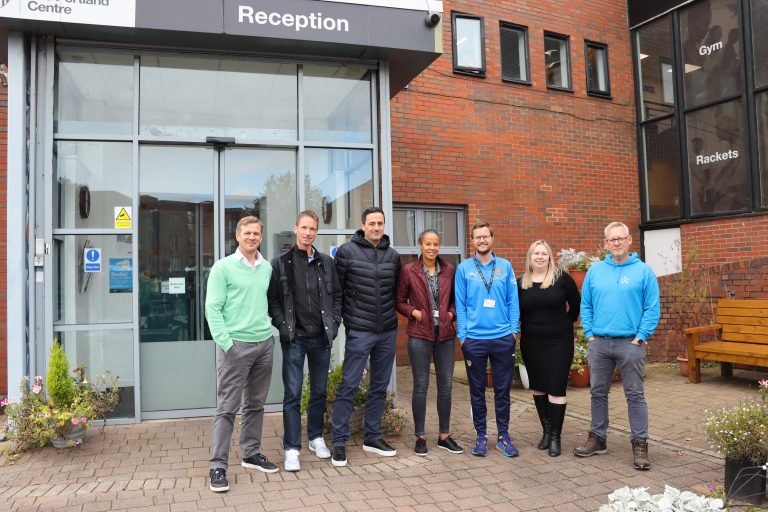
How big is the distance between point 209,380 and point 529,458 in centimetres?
323

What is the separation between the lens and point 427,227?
9188 mm

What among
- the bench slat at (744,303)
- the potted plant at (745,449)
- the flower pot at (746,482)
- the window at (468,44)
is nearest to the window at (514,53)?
the window at (468,44)

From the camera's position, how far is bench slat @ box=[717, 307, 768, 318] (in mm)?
7359

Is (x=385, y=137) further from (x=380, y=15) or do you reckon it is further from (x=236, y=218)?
(x=236, y=218)

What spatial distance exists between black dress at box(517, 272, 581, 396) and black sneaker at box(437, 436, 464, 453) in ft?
2.71

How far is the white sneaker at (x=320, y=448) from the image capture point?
476 centimetres

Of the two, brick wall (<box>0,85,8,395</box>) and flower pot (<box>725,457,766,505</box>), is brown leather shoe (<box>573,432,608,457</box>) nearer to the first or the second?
flower pot (<box>725,457,766,505</box>)

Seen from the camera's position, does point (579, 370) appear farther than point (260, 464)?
Yes

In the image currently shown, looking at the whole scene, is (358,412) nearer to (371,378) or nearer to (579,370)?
(371,378)

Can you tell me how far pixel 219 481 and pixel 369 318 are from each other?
162cm

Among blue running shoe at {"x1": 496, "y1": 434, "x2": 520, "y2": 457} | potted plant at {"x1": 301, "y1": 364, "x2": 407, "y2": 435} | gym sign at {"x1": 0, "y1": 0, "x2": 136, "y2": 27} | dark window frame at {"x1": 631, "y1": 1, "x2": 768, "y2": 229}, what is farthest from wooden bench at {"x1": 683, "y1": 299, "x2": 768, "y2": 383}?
gym sign at {"x1": 0, "y1": 0, "x2": 136, "y2": 27}

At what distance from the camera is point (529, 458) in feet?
15.8

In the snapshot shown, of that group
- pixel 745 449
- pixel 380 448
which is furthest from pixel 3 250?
pixel 745 449

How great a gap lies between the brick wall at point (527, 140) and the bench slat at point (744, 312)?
2.68m
